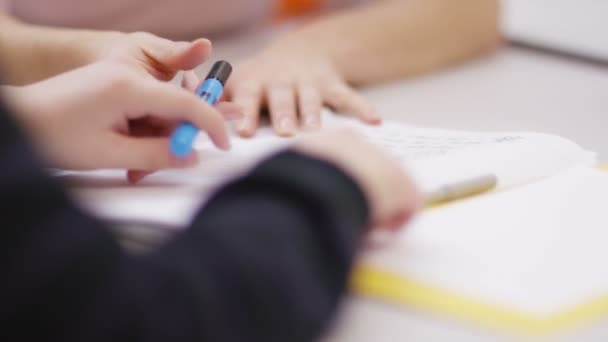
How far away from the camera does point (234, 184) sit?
1.40ft

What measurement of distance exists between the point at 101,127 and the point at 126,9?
43cm

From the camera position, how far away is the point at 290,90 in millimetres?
789

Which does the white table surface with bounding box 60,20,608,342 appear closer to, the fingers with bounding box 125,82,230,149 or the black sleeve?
the fingers with bounding box 125,82,230,149

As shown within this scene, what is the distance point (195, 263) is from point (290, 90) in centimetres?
42

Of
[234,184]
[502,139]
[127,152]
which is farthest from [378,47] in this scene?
[234,184]

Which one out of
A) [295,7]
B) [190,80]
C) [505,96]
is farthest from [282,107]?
[295,7]

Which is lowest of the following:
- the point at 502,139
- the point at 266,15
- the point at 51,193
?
the point at 266,15

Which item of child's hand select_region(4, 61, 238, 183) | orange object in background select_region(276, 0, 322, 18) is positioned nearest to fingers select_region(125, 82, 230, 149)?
child's hand select_region(4, 61, 238, 183)

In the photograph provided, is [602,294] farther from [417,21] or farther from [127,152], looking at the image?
[417,21]

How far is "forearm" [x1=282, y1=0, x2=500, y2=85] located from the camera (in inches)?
36.5

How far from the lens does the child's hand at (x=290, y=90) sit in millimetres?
729

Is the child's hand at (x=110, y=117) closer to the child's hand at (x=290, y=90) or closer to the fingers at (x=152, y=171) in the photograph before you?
the fingers at (x=152, y=171)

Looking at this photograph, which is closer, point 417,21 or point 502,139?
point 502,139

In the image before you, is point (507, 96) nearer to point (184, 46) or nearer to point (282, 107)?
point (282, 107)
